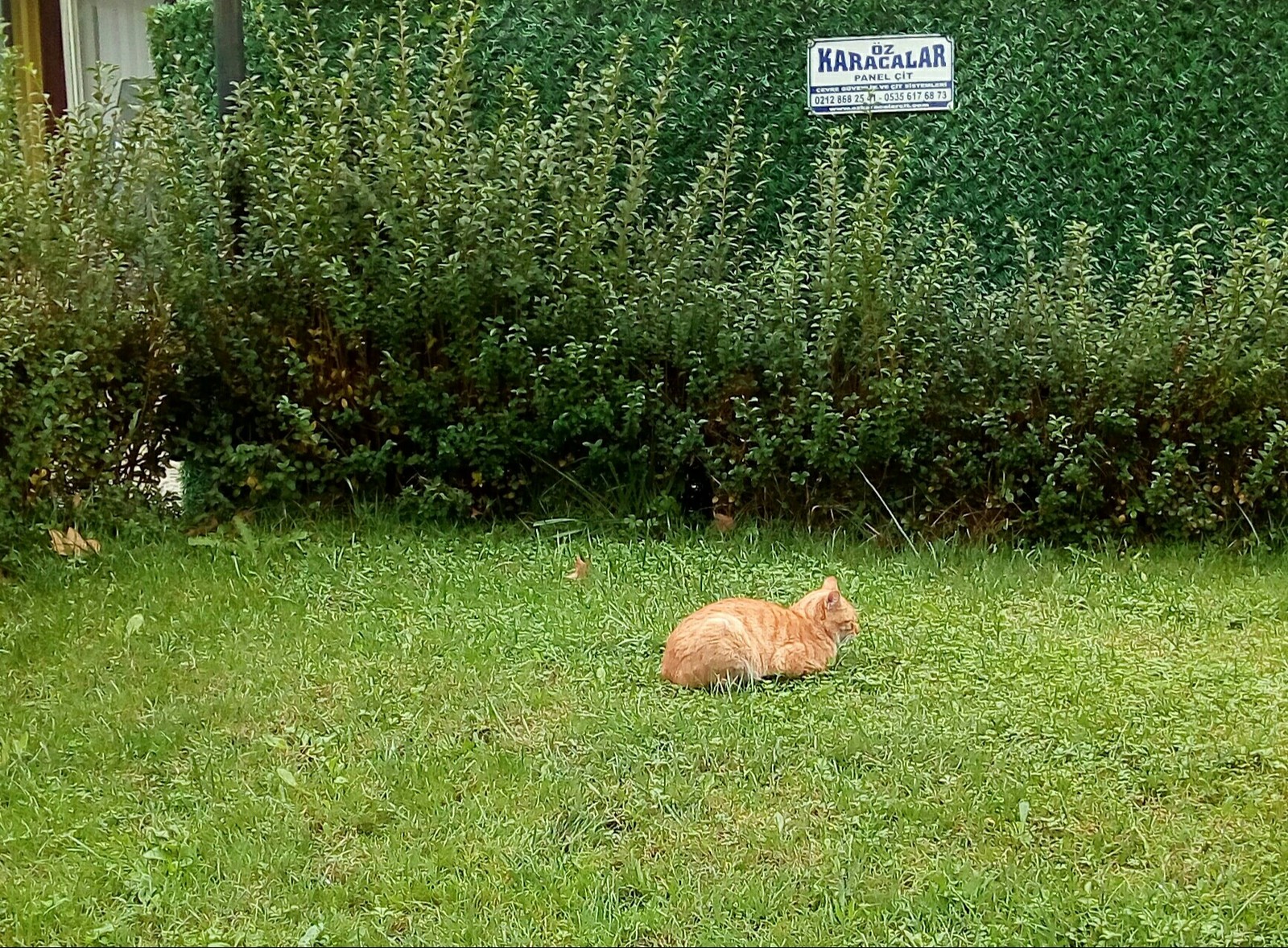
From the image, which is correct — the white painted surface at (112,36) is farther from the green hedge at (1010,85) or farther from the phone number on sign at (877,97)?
the phone number on sign at (877,97)

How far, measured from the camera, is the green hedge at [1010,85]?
564 centimetres

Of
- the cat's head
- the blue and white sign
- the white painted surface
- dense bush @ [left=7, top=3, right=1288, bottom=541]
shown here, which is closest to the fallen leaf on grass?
dense bush @ [left=7, top=3, right=1288, bottom=541]

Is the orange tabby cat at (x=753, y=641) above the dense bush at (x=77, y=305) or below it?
below

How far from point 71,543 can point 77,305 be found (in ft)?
3.07

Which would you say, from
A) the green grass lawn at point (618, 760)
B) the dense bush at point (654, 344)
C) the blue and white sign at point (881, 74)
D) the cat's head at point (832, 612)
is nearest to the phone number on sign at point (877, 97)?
the blue and white sign at point (881, 74)

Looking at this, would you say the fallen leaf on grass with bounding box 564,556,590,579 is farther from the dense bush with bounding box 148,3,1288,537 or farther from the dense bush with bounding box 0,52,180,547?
the dense bush with bounding box 0,52,180,547

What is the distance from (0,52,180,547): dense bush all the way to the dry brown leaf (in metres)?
0.14

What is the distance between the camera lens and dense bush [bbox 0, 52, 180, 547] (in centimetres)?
466

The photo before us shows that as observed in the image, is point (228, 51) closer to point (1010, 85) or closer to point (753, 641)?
point (1010, 85)

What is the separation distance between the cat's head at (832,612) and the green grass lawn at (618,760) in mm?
113

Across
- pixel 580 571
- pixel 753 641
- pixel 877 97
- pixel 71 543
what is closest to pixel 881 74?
pixel 877 97

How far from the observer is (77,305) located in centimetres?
492

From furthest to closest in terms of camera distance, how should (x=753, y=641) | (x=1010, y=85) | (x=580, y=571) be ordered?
(x=1010, y=85), (x=580, y=571), (x=753, y=641)

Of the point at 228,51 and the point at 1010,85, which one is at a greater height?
the point at 228,51
